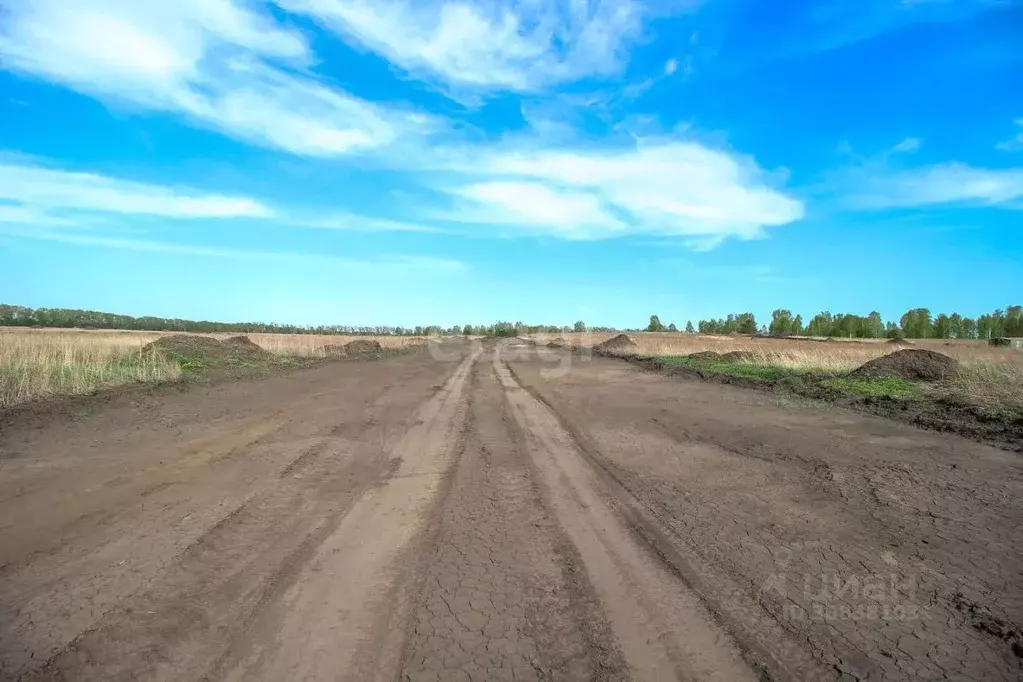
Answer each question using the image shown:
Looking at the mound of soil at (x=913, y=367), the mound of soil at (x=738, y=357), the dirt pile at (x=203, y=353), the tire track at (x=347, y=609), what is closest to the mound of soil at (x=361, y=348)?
the dirt pile at (x=203, y=353)

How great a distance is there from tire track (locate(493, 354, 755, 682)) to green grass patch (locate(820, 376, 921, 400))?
34.9 feet

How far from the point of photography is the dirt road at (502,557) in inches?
101

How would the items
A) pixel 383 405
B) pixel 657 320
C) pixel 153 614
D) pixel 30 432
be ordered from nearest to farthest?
pixel 153 614 → pixel 30 432 → pixel 383 405 → pixel 657 320

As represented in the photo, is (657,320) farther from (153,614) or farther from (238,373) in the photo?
(153,614)

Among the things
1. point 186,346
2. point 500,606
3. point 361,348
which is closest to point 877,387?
point 500,606

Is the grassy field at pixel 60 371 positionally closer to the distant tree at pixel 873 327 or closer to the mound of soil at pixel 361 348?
the mound of soil at pixel 361 348

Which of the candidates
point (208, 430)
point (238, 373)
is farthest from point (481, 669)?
point (238, 373)

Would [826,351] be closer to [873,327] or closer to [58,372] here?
[58,372]

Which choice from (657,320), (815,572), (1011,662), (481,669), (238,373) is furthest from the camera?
(657,320)

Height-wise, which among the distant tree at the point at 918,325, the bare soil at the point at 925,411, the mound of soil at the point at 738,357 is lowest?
the bare soil at the point at 925,411

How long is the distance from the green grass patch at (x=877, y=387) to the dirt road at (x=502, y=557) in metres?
5.02

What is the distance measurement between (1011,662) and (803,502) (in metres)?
2.52

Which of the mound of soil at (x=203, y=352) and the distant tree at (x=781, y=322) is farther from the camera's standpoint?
the distant tree at (x=781, y=322)

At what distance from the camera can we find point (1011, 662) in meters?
2.62
